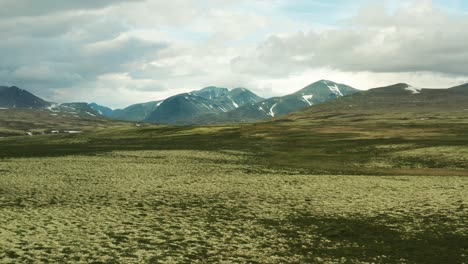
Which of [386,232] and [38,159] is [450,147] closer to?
[386,232]

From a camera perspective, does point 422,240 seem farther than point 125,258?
Yes

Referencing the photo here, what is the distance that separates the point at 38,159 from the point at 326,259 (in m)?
76.8

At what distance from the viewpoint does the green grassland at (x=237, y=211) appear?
2725cm

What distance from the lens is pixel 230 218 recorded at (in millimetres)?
36938

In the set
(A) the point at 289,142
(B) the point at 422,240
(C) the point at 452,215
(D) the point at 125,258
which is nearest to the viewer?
(D) the point at 125,258

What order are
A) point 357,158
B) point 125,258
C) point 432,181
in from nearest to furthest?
point 125,258, point 432,181, point 357,158

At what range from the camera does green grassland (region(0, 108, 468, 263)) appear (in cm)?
2725

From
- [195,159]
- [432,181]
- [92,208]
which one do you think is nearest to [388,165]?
[432,181]

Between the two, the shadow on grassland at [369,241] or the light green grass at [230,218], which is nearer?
the shadow on grassland at [369,241]

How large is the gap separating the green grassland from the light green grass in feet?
0.35

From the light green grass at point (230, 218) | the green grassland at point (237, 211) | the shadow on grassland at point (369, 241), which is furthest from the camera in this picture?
the green grassland at point (237, 211)

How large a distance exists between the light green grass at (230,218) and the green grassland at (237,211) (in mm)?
107

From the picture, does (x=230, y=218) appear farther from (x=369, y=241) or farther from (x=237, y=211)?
(x=369, y=241)

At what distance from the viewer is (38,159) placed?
87875 millimetres
